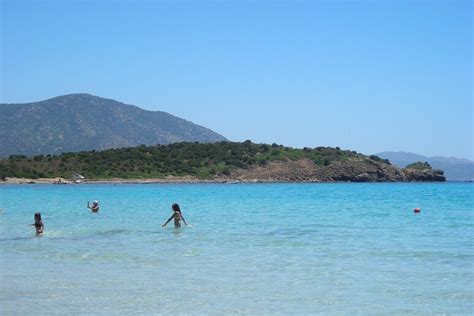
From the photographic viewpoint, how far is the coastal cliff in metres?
120

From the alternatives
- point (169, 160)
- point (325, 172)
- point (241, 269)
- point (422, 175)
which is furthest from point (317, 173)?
point (241, 269)

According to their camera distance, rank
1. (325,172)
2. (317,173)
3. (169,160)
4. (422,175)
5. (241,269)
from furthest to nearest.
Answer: (422,175) → (325,172) → (317,173) → (169,160) → (241,269)

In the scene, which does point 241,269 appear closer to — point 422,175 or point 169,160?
point 169,160

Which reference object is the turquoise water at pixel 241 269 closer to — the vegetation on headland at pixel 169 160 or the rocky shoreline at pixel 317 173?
the vegetation on headland at pixel 169 160

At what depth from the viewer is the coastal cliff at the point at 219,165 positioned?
120 metres

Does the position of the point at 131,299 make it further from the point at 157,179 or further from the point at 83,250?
the point at 157,179

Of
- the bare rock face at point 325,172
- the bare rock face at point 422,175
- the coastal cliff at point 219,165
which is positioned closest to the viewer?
the coastal cliff at point 219,165

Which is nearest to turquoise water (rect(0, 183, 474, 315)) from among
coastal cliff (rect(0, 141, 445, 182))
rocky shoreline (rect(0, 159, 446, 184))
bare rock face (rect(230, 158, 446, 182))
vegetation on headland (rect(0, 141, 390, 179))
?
vegetation on headland (rect(0, 141, 390, 179))

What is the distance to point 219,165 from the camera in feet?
439

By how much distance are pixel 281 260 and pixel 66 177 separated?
10224cm

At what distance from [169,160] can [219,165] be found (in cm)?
1036

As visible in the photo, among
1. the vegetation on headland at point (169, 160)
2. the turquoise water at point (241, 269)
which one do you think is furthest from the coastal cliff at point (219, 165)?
the turquoise water at point (241, 269)

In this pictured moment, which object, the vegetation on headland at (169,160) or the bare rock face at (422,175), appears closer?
the vegetation on headland at (169,160)

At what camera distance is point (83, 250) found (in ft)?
65.5
